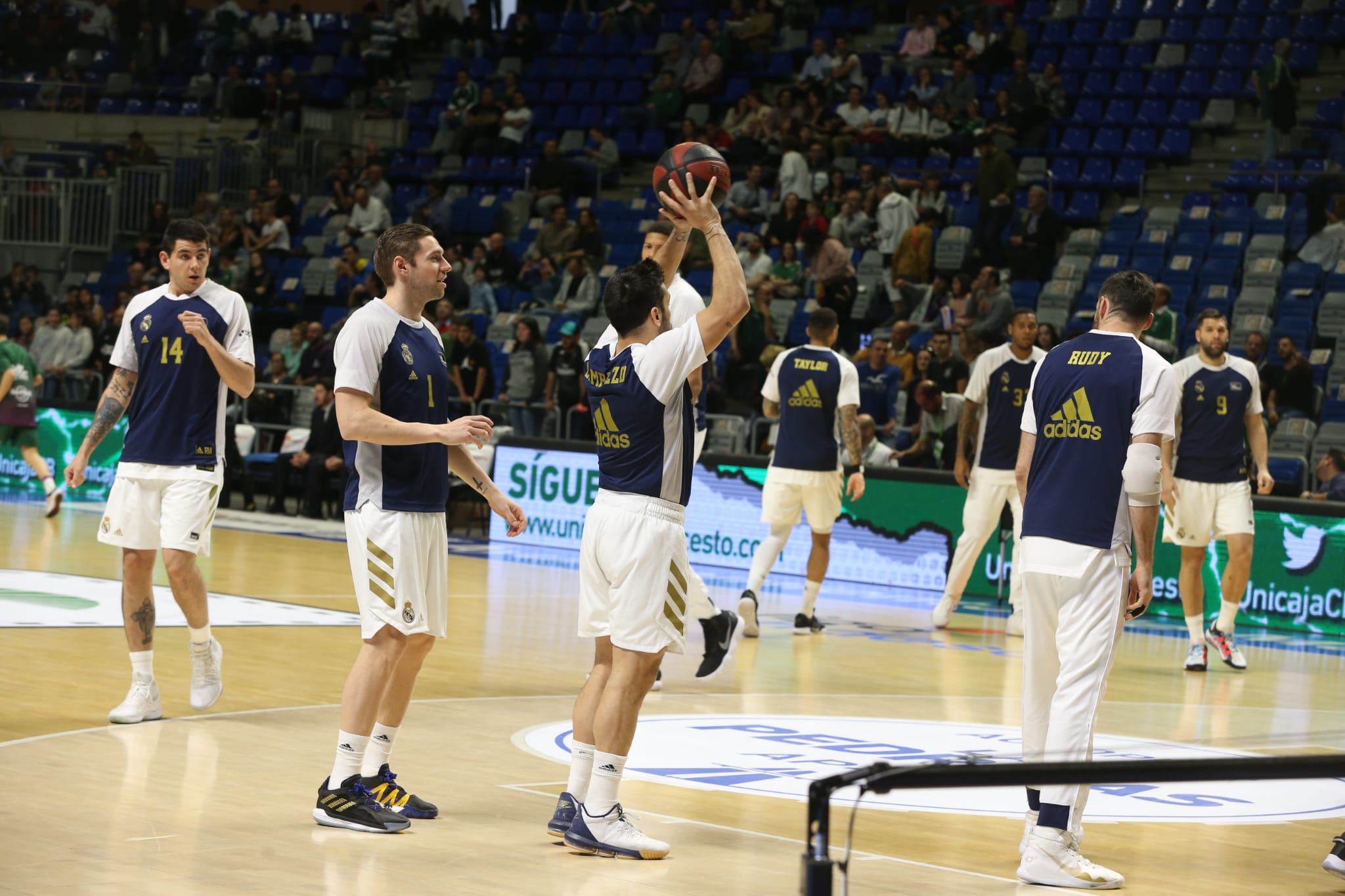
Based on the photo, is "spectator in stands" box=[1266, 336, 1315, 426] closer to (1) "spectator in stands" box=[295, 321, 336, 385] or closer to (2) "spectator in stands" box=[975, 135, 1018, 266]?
(2) "spectator in stands" box=[975, 135, 1018, 266]

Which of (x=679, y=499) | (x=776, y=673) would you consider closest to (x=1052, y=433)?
(x=679, y=499)

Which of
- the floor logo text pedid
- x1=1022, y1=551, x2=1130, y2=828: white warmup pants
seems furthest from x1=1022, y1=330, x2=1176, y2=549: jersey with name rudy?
the floor logo text pedid

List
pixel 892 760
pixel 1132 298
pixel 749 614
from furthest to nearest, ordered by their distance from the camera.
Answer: pixel 749 614, pixel 892 760, pixel 1132 298

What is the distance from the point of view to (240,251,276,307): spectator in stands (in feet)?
74.7

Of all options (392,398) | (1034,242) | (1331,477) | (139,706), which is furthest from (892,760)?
(1034,242)

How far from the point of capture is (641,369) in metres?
5.71

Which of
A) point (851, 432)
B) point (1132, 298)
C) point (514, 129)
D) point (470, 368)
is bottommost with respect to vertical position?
point (851, 432)

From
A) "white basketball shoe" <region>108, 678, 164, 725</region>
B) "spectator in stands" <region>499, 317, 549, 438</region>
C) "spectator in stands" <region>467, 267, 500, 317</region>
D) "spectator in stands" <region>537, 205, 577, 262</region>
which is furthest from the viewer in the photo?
"spectator in stands" <region>537, 205, 577, 262</region>

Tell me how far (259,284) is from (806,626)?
13033mm

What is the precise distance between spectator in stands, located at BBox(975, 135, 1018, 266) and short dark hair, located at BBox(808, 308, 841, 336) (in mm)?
7659

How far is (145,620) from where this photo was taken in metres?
7.75

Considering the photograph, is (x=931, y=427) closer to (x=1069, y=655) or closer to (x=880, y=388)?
(x=880, y=388)

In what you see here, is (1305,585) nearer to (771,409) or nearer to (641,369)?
(771,409)

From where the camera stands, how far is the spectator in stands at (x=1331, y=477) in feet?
45.2
